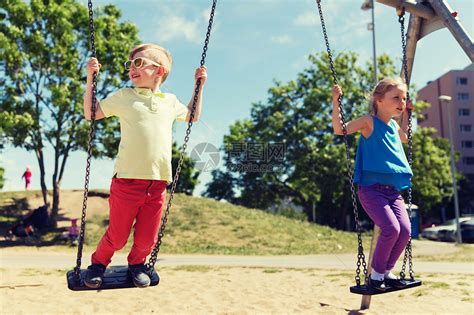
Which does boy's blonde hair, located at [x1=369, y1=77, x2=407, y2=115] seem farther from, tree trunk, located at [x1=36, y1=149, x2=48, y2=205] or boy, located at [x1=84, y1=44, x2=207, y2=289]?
tree trunk, located at [x1=36, y1=149, x2=48, y2=205]

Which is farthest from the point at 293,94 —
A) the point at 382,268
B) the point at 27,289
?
the point at 382,268

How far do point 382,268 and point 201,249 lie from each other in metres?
13.7

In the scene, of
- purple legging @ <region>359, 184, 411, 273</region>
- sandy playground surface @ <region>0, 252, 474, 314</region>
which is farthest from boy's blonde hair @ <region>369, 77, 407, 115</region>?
sandy playground surface @ <region>0, 252, 474, 314</region>

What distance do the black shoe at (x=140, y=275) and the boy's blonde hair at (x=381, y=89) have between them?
2651mm

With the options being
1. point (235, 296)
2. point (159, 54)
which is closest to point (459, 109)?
point (235, 296)

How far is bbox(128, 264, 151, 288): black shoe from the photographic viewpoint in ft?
11.6

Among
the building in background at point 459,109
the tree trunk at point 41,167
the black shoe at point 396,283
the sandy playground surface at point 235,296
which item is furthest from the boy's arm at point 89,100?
the building in background at point 459,109

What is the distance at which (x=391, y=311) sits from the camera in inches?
263

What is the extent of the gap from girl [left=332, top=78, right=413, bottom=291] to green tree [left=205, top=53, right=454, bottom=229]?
22132 millimetres

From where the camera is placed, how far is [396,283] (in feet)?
13.6

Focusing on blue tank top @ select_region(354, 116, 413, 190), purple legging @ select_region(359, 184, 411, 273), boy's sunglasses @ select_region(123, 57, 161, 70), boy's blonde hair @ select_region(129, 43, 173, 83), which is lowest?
purple legging @ select_region(359, 184, 411, 273)

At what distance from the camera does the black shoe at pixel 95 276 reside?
11.5 feet

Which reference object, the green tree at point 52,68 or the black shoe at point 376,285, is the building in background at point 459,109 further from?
the black shoe at point 376,285

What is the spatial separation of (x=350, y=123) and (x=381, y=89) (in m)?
0.51
